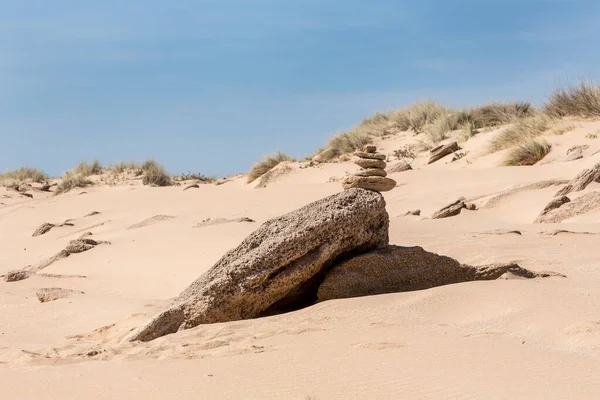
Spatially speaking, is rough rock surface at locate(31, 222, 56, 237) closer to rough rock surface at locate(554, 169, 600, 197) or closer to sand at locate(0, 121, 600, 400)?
sand at locate(0, 121, 600, 400)

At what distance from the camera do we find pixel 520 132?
58.0ft

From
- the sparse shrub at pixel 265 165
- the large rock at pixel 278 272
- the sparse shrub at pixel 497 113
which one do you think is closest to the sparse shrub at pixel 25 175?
the sparse shrub at pixel 265 165

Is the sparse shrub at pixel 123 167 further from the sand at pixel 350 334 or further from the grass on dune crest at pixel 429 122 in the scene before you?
the sand at pixel 350 334

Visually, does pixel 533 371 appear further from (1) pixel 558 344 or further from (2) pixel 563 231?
(2) pixel 563 231

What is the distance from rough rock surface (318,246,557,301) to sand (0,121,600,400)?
0.29 metres

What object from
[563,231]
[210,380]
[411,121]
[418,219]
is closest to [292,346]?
[210,380]

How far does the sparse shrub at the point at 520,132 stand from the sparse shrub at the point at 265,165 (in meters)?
6.59

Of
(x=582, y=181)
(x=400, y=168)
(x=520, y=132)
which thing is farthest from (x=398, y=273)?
(x=520, y=132)

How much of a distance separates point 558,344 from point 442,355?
0.69m

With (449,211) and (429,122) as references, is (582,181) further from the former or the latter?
(429,122)

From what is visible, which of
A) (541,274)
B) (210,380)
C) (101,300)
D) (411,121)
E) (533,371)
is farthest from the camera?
(411,121)

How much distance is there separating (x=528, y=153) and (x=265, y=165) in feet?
27.5

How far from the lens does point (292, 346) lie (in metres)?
4.62

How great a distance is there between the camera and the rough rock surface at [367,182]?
11062mm
